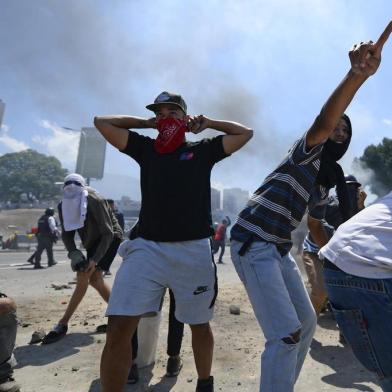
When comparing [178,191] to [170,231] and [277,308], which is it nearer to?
[170,231]

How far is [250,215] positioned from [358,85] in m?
0.90

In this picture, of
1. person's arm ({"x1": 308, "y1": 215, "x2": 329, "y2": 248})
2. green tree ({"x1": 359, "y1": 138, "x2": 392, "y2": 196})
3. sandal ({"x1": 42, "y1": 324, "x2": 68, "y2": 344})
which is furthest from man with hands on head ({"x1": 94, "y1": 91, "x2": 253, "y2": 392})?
green tree ({"x1": 359, "y1": 138, "x2": 392, "y2": 196})

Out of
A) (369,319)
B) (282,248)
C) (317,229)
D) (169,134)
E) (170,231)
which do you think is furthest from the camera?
(317,229)

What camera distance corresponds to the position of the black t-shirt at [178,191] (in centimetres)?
256

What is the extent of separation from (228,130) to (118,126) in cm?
76

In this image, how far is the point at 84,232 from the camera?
13.8 ft

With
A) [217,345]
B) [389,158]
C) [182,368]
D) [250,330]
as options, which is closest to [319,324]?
[250,330]

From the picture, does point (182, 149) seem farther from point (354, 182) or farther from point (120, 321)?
point (354, 182)

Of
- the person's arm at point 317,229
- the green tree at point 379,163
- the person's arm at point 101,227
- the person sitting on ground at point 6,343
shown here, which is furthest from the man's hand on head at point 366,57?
the green tree at point 379,163

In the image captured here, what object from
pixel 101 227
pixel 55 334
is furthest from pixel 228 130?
pixel 55 334

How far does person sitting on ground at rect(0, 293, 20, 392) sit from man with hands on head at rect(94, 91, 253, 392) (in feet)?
2.58

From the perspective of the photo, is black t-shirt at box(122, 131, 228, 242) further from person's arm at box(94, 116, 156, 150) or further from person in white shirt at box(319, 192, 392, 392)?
person in white shirt at box(319, 192, 392, 392)

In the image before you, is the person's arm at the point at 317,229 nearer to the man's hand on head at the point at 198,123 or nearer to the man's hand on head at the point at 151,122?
the man's hand on head at the point at 198,123

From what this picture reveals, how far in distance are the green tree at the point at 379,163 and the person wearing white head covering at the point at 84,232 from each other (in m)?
42.6
